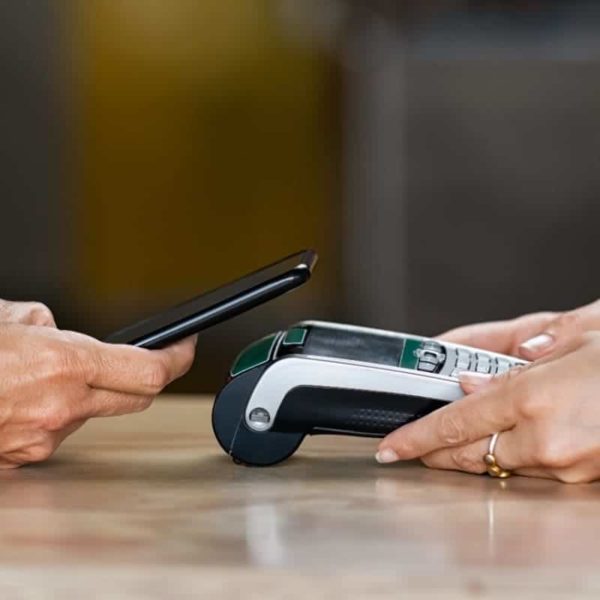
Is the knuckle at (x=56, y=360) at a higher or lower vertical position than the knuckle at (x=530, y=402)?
higher

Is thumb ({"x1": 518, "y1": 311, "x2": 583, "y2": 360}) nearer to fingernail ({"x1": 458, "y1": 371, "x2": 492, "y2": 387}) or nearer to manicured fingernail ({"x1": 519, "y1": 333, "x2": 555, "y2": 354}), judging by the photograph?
manicured fingernail ({"x1": 519, "y1": 333, "x2": 555, "y2": 354})

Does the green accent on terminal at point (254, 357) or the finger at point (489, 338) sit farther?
the finger at point (489, 338)

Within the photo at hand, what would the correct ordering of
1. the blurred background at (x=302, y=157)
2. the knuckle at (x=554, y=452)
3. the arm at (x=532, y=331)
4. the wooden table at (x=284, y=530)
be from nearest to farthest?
the wooden table at (x=284, y=530)
the knuckle at (x=554, y=452)
the arm at (x=532, y=331)
the blurred background at (x=302, y=157)

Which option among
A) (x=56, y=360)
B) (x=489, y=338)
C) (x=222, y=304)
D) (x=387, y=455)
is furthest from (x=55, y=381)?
(x=489, y=338)

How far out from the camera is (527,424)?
871 mm

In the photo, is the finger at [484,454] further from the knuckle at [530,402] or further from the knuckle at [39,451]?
the knuckle at [39,451]

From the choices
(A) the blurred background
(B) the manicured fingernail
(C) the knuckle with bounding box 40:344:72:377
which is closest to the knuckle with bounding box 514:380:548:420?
(B) the manicured fingernail

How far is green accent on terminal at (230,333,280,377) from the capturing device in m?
0.94

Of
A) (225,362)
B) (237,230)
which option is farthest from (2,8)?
(225,362)

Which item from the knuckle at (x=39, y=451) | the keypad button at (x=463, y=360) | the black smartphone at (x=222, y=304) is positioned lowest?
the knuckle at (x=39, y=451)

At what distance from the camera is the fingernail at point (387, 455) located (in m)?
0.93

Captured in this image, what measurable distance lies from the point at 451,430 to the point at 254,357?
0.15m

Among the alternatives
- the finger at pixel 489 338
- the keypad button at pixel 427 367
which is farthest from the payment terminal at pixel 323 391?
the finger at pixel 489 338

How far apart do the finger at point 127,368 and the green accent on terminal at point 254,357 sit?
0.16 feet
